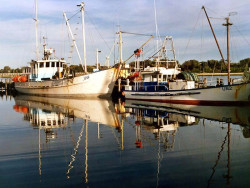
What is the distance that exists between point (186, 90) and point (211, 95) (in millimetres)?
2917

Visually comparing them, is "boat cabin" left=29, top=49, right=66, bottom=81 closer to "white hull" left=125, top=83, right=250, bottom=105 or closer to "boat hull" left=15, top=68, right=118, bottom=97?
"boat hull" left=15, top=68, right=118, bottom=97

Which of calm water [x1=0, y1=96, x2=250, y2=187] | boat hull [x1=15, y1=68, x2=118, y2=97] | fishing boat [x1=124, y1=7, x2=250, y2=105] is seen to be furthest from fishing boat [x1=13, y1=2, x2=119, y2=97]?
calm water [x1=0, y1=96, x2=250, y2=187]

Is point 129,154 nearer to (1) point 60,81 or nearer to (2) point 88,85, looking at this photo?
(2) point 88,85

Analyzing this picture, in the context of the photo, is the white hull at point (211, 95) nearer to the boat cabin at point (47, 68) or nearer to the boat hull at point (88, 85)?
the boat hull at point (88, 85)

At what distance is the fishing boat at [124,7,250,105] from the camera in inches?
1048

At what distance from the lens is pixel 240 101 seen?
26656mm

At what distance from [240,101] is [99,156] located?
20121 mm

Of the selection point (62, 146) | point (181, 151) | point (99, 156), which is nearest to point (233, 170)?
point (181, 151)

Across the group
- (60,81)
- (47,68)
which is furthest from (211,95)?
(47,68)

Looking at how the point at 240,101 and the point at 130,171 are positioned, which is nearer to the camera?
the point at 130,171

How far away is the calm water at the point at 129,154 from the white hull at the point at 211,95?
27.9 feet

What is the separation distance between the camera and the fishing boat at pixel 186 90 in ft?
87.3

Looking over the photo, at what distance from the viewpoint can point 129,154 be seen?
11164 mm

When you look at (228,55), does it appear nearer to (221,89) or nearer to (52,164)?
(221,89)
